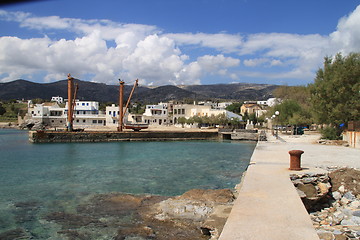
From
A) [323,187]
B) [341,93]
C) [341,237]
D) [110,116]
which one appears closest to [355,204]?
[323,187]

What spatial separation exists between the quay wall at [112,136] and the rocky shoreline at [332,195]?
4398 centimetres

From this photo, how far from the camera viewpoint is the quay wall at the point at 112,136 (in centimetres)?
4856

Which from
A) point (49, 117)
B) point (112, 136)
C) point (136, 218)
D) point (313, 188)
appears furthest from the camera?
point (49, 117)

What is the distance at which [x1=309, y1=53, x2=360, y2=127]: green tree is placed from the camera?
25250 millimetres

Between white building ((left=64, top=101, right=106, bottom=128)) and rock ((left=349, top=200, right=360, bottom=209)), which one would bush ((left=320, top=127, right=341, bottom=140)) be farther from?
white building ((left=64, top=101, right=106, bottom=128))

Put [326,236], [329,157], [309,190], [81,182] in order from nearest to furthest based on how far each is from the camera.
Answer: [326,236], [309,190], [329,157], [81,182]

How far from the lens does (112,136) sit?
5222cm

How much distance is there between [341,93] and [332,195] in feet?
58.7

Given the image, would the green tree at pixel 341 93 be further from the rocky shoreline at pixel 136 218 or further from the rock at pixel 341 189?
the rocky shoreline at pixel 136 218

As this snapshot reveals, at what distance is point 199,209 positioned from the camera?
9406 mm

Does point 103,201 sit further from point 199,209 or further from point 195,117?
point 195,117

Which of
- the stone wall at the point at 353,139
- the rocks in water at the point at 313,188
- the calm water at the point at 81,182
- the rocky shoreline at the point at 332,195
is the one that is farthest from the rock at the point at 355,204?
the stone wall at the point at 353,139

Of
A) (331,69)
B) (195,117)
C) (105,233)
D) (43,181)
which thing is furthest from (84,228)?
(195,117)

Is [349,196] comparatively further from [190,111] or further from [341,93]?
[190,111]
